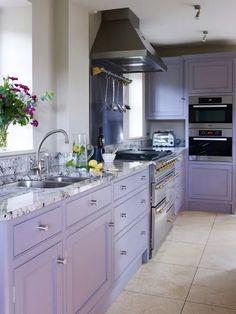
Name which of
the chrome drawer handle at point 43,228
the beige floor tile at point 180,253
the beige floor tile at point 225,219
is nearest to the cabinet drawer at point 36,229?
the chrome drawer handle at point 43,228

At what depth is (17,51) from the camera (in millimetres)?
2711

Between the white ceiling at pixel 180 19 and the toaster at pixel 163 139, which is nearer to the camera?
the white ceiling at pixel 180 19

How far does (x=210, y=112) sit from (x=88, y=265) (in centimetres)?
363

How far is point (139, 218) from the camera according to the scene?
10.0 ft

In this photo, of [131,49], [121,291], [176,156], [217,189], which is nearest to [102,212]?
[121,291]

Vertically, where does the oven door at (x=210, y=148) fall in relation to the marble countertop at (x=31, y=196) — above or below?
above

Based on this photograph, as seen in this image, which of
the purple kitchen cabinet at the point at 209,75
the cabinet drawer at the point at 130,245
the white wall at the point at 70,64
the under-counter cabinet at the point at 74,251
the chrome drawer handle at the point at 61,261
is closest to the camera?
the under-counter cabinet at the point at 74,251

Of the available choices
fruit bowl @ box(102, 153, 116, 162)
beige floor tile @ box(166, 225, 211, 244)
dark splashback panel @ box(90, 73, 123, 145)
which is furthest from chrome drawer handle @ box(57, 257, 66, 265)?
beige floor tile @ box(166, 225, 211, 244)

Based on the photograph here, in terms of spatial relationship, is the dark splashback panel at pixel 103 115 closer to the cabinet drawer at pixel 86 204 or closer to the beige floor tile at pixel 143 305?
the cabinet drawer at pixel 86 204

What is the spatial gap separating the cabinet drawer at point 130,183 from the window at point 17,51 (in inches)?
29.7

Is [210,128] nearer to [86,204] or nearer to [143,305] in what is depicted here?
[143,305]

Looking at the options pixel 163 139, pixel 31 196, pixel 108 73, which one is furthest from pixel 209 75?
pixel 31 196

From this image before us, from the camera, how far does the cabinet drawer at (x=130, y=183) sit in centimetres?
254

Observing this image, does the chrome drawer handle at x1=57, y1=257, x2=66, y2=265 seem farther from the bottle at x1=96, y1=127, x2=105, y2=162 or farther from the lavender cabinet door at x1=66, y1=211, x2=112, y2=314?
the bottle at x1=96, y1=127, x2=105, y2=162
